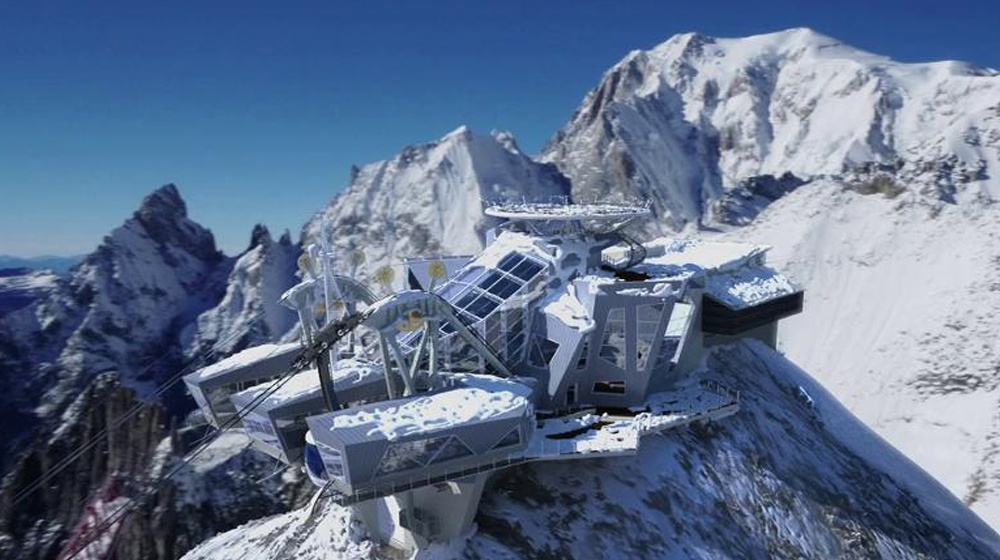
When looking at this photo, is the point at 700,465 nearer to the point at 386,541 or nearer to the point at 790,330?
the point at 386,541

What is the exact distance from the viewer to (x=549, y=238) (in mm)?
61969

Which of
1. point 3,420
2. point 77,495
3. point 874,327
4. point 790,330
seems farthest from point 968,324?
point 3,420

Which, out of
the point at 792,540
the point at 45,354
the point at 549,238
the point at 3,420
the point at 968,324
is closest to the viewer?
the point at 792,540

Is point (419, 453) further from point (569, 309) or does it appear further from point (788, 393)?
point (788, 393)

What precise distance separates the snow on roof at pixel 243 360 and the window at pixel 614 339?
65.7 feet

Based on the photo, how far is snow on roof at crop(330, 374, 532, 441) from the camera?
39.8 m

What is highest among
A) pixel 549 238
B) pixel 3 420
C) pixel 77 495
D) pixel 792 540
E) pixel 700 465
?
pixel 549 238

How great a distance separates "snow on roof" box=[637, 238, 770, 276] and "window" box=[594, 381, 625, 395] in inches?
599

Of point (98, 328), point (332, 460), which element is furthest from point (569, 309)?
point (98, 328)

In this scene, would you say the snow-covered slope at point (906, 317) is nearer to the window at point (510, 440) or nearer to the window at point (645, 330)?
the window at point (645, 330)

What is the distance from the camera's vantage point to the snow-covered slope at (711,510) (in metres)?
45.9

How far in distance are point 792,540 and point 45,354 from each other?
17249 centimetres

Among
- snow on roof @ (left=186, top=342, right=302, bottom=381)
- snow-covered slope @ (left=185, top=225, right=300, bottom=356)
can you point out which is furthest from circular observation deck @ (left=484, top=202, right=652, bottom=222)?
snow-covered slope @ (left=185, top=225, right=300, bottom=356)

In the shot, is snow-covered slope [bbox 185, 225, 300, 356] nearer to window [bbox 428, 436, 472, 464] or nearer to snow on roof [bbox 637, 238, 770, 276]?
snow on roof [bbox 637, 238, 770, 276]
